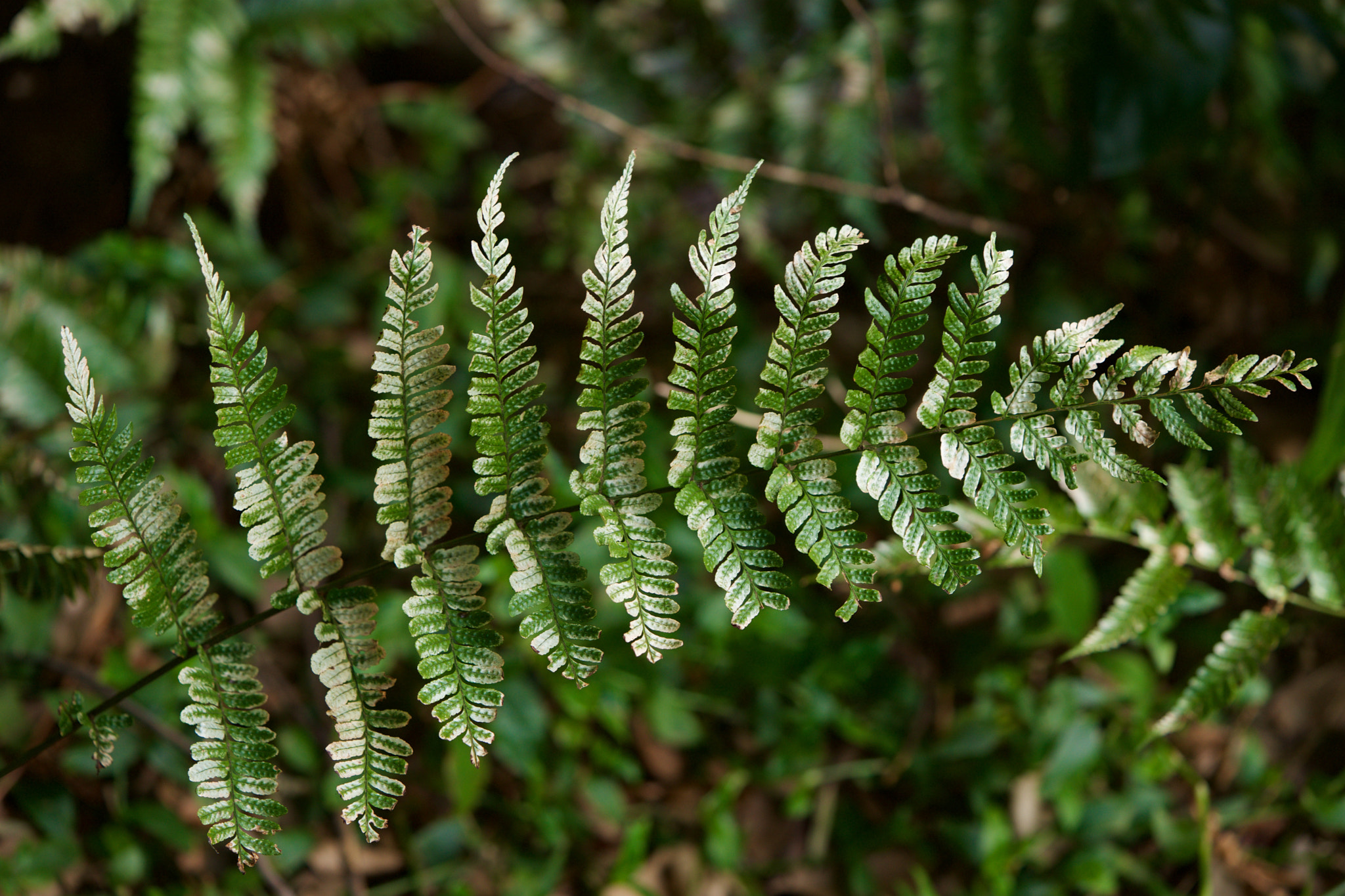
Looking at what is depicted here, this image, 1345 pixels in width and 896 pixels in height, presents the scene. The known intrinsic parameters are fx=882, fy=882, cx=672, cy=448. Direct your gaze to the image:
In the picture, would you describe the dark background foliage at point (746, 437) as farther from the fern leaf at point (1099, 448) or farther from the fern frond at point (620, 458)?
the fern frond at point (620, 458)

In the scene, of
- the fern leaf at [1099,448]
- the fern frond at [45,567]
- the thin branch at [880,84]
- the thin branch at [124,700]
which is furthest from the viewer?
the thin branch at [880,84]

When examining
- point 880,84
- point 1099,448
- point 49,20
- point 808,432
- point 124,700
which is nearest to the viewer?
point 1099,448

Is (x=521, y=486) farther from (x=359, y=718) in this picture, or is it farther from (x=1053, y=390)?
(x=1053, y=390)

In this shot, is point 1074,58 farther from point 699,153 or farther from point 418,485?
point 418,485

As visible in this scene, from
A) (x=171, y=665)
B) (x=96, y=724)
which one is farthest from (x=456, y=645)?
(x=96, y=724)

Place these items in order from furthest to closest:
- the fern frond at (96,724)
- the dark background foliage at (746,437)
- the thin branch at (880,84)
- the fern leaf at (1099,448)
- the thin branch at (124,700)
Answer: the thin branch at (880,84)
the dark background foliage at (746,437)
the thin branch at (124,700)
the fern frond at (96,724)
the fern leaf at (1099,448)

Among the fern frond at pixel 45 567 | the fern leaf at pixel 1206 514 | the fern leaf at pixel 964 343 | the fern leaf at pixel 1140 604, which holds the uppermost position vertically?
the fern frond at pixel 45 567

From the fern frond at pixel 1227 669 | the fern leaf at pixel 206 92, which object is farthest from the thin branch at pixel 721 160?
the fern frond at pixel 1227 669
